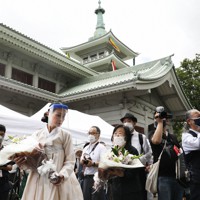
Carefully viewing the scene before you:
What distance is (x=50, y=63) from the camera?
495 inches

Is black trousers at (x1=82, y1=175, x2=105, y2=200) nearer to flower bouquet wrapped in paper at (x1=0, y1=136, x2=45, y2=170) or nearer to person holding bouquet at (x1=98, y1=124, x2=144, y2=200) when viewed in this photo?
person holding bouquet at (x1=98, y1=124, x2=144, y2=200)

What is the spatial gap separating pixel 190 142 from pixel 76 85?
37.7 feet

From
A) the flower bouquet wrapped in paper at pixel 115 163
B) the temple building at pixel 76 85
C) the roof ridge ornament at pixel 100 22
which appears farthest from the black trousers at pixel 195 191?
the roof ridge ornament at pixel 100 22

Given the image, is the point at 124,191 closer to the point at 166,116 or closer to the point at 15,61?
the point at 166,116

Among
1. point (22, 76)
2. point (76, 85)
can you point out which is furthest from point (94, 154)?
point (76, 85)

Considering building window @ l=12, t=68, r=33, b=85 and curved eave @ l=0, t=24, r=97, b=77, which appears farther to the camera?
building window @ l=12, t=68, r=33, b=85

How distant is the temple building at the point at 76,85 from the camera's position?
10.5 metres

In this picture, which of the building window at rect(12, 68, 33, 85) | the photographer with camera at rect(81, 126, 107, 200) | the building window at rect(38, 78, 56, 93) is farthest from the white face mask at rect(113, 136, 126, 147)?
the building window at rect(38, 78, 56, 93)

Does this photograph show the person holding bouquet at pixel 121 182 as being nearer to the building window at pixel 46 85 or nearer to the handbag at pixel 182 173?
the handbag at pixel 182 173

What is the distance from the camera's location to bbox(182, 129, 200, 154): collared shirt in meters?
3.28

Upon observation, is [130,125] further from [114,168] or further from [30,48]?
[30,48]

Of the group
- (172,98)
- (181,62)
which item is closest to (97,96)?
(172,98)

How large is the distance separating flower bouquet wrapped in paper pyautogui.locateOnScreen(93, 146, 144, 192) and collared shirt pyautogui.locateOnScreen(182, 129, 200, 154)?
0.82m

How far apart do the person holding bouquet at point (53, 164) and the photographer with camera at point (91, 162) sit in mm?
1948
